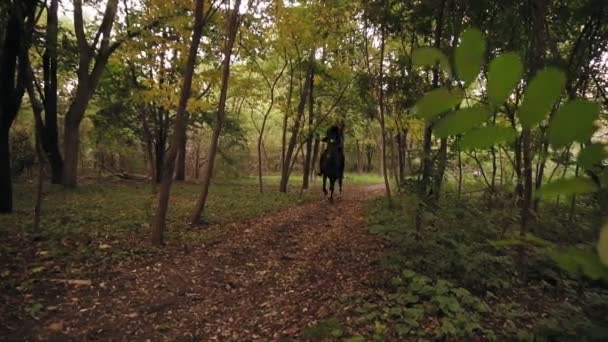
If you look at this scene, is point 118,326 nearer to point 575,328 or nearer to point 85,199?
point 575,328

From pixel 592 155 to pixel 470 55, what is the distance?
1.06ft

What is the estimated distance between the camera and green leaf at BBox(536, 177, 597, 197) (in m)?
0.75

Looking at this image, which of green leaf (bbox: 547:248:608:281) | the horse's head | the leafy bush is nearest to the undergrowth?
the leafy bush

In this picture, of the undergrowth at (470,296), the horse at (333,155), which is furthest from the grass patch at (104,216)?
the undergrowth at (470,296)

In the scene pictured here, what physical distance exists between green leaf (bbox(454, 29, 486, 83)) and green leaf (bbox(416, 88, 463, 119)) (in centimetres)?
5

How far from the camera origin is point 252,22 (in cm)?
1002

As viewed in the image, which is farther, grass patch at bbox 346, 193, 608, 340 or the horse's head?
the horse's head

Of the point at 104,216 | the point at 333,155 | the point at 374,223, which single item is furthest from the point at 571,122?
the point at 333,155

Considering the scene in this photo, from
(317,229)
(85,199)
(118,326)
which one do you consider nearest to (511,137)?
(118,326)

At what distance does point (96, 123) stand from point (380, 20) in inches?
612

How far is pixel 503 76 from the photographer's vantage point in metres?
0.75

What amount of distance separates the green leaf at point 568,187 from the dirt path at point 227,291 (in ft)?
12.7

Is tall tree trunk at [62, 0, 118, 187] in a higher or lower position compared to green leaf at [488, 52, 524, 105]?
higher

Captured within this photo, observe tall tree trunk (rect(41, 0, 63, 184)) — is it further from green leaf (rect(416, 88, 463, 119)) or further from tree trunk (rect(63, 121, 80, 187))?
green leaf (rect(416, 88, 463, 119))
